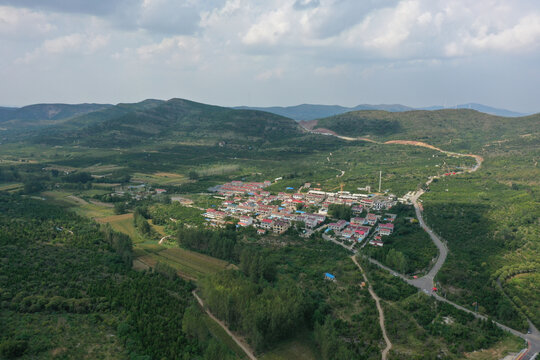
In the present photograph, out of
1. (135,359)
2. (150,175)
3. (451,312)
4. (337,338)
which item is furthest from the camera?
(150,175)

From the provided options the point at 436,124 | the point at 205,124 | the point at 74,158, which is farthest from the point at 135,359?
the point at 205,124

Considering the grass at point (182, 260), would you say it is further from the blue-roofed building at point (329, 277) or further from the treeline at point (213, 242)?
the blue-roofed building at point (329, 277)

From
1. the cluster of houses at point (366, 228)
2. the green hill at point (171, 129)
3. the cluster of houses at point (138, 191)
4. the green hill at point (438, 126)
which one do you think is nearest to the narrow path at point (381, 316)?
the cluster of houses at point (366, 228)

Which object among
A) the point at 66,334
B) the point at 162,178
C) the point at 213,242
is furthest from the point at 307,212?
the point at 162,178

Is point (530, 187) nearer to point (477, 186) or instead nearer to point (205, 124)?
point (477, 186)

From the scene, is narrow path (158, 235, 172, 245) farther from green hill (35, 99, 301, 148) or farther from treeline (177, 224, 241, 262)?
green hill (35, 99, 301, 148)
